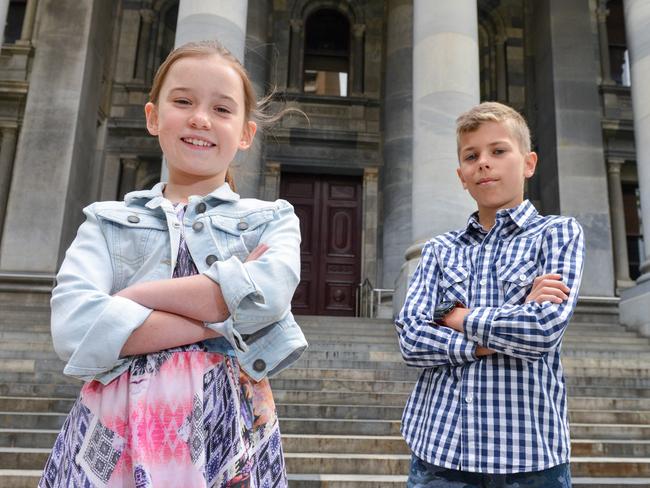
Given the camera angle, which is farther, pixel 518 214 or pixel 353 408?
pixel 353 408

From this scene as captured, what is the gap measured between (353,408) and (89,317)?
4.97m

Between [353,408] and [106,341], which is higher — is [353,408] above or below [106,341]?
below

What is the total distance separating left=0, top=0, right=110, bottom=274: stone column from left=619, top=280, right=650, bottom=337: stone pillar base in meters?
10.9

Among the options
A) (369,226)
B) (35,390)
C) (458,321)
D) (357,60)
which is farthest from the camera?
(357,60)

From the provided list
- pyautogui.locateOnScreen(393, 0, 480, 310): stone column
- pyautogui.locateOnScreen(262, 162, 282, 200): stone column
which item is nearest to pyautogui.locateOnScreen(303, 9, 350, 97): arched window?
pyautogui.locateOnScreen(262, 162, 282, 200): stone column

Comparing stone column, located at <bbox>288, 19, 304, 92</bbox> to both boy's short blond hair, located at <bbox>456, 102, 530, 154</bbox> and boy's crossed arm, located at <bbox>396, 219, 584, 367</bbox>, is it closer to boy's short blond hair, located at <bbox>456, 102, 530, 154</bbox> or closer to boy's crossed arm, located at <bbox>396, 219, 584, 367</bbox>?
boy's short blond hair, located at <bbox>456, 102, 530, 154</bbox>

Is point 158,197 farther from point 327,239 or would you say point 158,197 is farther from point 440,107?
point 327,239

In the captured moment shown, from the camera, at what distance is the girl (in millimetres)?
1357

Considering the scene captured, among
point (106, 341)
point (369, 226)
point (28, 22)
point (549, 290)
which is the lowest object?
point (106, 341)

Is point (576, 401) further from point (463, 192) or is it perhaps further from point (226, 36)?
point (226, 36)

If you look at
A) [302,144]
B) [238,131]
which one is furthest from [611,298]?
[238,131]

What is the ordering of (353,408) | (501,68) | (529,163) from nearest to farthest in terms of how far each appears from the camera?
(529,163) < (353,408) < (501,68)

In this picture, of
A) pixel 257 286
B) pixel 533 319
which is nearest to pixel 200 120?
pixel 257 286

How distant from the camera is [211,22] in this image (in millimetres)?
9062
